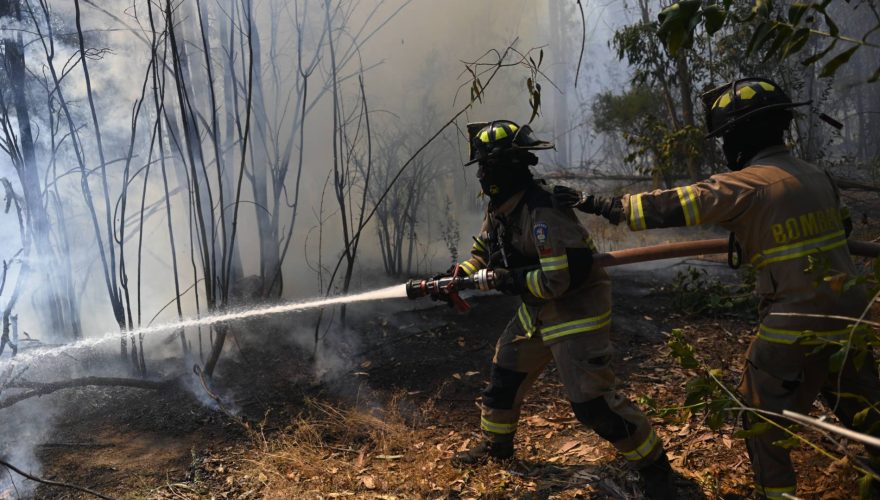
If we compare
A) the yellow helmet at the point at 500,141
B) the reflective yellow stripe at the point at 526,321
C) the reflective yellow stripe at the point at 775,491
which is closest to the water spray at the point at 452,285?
the reflective yellow stripe at the point at 526,321

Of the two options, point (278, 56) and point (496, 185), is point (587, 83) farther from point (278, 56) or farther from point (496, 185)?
point (496, 185)

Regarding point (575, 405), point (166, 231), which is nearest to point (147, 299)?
point (166, 231)

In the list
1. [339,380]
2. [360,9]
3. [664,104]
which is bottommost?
[339,380]

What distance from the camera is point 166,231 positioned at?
516 centimetres

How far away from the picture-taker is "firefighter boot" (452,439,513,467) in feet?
11.0

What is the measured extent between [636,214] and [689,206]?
0.71ft

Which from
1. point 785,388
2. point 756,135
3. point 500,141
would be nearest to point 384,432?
point 500,141

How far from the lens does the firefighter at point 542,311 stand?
9.30 ft

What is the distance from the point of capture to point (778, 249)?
242 cm

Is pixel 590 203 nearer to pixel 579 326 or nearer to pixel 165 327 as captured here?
pixel 579 326

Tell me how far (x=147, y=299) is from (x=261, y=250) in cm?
103

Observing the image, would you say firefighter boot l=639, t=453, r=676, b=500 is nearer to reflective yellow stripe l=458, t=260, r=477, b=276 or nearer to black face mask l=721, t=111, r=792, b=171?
reflective yellow stripe l=458, t=260, r=477, b=276

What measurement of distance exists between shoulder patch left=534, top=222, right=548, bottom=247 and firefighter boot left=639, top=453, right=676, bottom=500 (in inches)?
47.4

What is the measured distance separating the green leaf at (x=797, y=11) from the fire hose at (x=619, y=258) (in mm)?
1378
